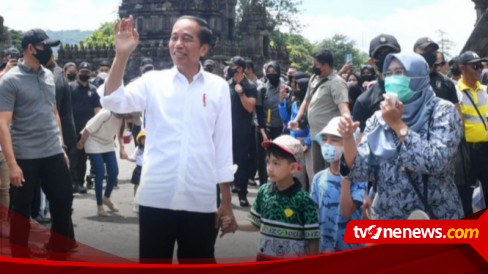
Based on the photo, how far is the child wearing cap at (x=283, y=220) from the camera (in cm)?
234


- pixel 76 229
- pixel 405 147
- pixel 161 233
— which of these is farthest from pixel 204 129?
pixel 76 229

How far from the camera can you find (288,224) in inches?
92.9

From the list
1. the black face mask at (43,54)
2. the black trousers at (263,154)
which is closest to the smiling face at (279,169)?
the black face mask at (43,54)

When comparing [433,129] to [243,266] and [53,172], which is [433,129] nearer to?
[243,266]

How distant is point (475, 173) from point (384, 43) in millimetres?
995

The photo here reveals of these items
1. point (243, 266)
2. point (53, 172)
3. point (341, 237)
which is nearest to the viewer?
point (243, 266)

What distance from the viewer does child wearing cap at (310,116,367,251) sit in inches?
96.8

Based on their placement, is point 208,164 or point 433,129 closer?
point 433,129

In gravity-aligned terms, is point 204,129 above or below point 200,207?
above

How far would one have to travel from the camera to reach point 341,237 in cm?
247

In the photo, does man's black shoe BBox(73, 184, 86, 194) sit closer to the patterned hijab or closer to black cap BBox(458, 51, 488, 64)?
black cap BBox(458, 51, 488, 64)

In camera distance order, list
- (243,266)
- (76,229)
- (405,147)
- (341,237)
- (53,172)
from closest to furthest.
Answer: (405,147)
(243,266)
(341,237)
(53,172)
(76,229)

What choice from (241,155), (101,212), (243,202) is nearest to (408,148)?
(101,212)

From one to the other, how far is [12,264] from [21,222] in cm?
44
